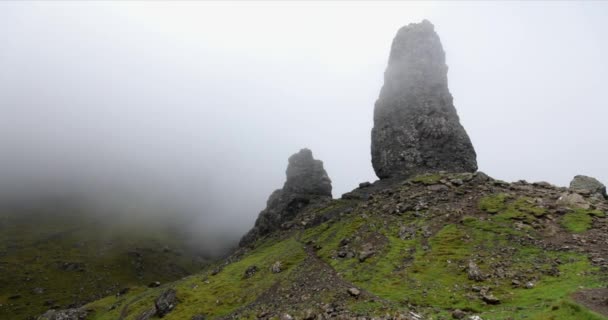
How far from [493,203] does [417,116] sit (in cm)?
5421

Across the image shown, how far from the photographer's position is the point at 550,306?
1318 inches

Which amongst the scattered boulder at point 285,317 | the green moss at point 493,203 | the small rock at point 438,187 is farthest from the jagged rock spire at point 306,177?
the scattered boulder at point 285,317

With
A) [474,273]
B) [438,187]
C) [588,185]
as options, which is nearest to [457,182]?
[438,187]

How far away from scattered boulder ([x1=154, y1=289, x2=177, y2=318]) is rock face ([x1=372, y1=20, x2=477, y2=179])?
7484 cm

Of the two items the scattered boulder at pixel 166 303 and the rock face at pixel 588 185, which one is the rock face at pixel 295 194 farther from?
the rock face at pixel 588 185

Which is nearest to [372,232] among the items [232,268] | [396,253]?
[396,253]

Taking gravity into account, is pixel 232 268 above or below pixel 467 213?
below

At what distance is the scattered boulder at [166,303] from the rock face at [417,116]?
74839mm

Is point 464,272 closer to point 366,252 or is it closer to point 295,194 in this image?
point 366,252

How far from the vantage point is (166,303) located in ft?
257

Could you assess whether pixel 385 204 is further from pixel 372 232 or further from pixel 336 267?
pixel 336 267

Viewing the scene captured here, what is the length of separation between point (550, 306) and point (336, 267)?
37643mm

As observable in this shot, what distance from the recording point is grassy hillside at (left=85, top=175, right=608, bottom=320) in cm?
4231

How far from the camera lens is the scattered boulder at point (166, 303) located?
7681cm
